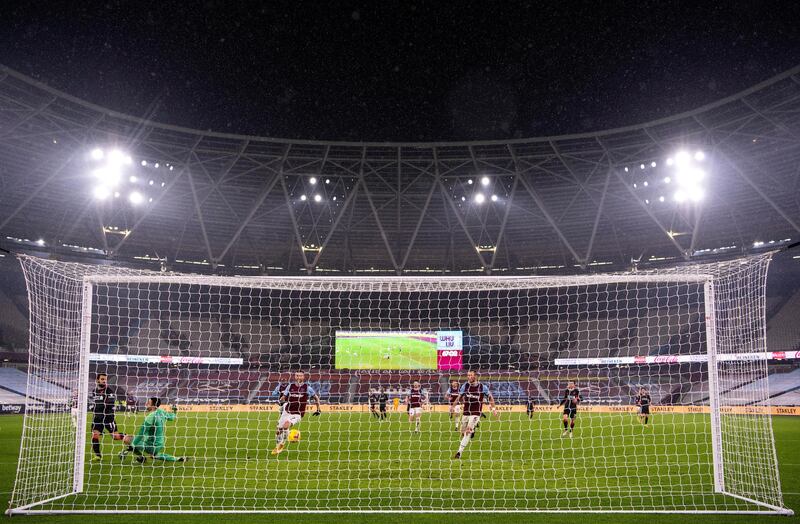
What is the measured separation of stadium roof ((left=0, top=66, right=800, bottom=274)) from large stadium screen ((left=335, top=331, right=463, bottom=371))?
6.21 metres

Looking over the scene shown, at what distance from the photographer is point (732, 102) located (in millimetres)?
25359

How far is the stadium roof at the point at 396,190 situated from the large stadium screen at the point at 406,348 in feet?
20.4

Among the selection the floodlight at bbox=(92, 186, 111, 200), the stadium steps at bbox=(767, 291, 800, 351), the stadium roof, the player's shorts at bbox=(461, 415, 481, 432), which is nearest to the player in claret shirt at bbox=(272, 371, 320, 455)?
the player's shorts at bbox=(461, 415, 481, 432)

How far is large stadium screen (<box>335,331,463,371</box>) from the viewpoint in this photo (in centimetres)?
2842

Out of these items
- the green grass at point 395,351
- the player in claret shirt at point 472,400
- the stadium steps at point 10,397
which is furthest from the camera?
the stadium steps at point 10,397

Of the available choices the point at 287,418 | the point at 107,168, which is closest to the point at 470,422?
the point at 287,418

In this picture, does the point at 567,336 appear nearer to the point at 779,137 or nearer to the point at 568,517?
the point at 779,137

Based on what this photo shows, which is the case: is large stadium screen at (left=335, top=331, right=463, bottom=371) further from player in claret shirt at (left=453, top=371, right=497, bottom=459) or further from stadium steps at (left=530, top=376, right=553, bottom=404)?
player in claret shirt at (left=453, top=371, right=497, bottom=459)

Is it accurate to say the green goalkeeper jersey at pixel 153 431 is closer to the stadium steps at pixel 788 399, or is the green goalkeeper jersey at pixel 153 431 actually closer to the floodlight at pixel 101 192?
the floodlight at pixel 101 192

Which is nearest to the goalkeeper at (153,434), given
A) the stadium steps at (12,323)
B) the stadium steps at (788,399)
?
the stadium steps at (788,399)

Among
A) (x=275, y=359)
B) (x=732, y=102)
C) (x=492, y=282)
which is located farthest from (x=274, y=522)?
(x=275, y=359)

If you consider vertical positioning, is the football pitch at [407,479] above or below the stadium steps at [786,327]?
below

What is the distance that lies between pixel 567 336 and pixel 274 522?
28999mm

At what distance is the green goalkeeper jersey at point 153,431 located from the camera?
11.8 metres
